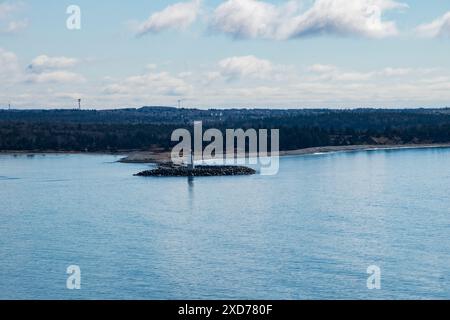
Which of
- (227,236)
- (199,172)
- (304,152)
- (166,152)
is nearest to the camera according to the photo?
(227,236)

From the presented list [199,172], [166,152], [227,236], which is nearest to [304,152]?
[166,152]

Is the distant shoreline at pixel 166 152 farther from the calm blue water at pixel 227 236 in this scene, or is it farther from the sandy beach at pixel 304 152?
the calm blue water at pixel 227 236

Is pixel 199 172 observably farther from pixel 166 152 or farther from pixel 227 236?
pixel 227 236

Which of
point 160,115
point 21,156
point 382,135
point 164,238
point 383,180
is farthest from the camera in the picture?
point 160,115

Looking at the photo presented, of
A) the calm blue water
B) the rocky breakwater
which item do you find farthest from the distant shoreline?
the calm blue water

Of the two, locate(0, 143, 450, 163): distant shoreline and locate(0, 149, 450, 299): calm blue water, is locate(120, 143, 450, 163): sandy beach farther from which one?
locate(0, 149, 450, 299): calm blue water

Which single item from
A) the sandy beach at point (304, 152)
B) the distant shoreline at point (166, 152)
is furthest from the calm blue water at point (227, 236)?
the distant shoreline at point (166, 152)

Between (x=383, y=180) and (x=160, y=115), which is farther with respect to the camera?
(x=160, y=115)
